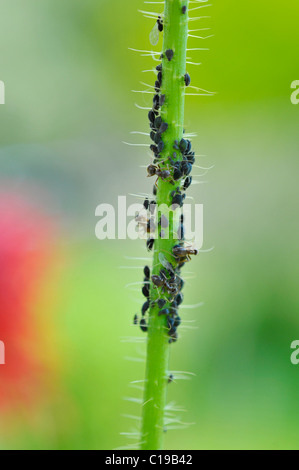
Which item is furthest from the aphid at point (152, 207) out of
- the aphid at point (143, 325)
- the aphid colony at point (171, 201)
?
the aphid at point (143, 325)

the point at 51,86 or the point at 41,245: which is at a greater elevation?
the point at 51,86

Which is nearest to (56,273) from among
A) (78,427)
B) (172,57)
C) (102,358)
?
(102,358)

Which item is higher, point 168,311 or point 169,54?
point 169,54

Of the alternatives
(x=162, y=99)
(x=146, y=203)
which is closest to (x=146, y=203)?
(x=146, y=203)

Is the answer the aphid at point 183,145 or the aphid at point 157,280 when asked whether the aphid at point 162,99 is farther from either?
the aphid at point 157,280

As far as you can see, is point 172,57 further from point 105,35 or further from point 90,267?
point 105,35

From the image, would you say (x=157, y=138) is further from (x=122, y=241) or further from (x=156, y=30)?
(x=122, y=241)
